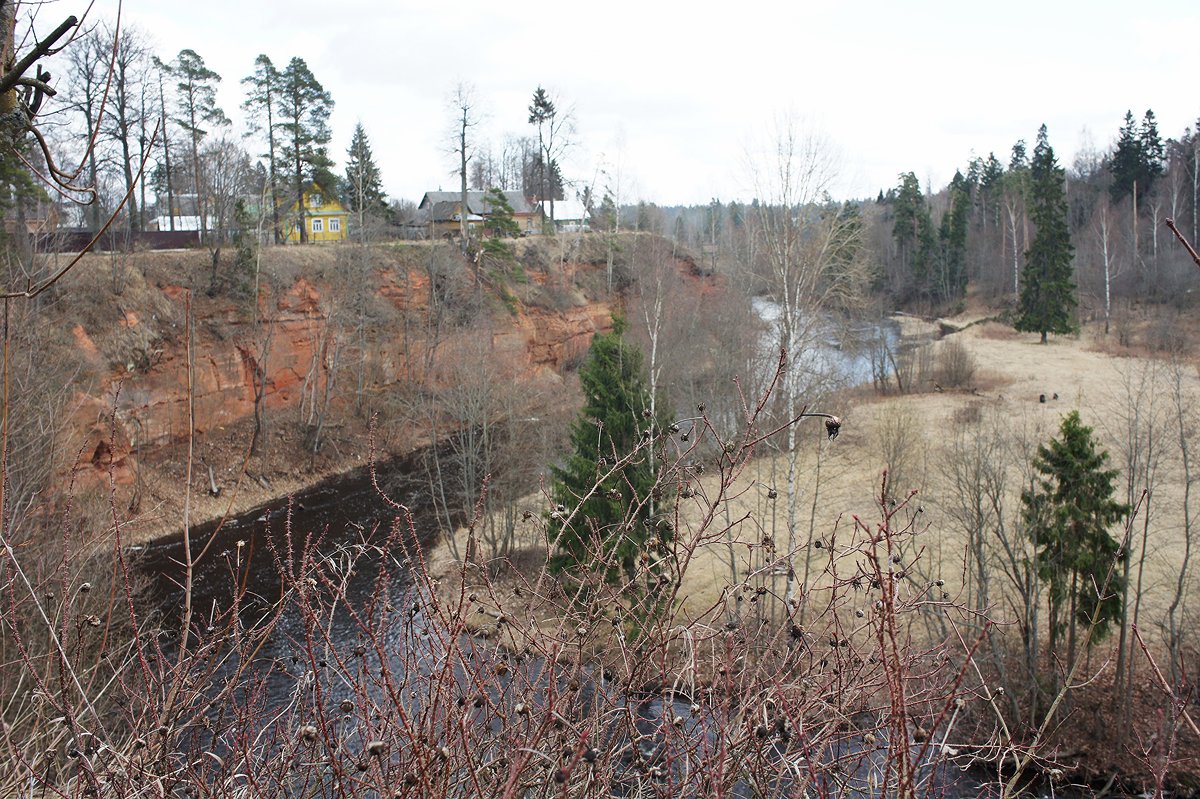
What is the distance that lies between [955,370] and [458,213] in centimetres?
2803

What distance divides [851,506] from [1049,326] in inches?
Result: 1060

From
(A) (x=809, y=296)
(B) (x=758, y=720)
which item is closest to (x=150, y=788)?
(B) (x=758, y=720)

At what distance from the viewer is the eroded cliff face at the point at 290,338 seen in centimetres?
2161

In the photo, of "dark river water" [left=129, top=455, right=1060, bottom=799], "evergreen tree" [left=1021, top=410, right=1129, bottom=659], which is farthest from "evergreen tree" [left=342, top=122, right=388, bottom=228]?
"evergreen tree" [left=1021, top=410, right=1129, bottom=659]

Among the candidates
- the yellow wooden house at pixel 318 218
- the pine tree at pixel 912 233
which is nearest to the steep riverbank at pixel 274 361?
the yellow wooden house at pixel 318 218

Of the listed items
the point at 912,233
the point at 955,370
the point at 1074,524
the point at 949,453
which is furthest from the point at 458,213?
the point at 1074,524

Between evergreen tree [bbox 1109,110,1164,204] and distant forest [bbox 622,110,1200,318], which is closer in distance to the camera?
distant forest [bbox 622,110,1200,318]

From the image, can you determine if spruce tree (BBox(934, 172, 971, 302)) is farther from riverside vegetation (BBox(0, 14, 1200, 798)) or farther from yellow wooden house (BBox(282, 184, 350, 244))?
yellow wooden house (BBox(282, 184, 350, 244))

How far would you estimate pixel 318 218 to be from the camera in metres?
41.7

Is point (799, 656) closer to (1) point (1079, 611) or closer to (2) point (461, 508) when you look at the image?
(1) point (1079, 611)

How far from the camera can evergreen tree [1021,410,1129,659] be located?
12.1 meters

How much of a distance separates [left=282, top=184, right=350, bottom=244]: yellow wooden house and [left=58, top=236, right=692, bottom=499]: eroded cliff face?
683 cm

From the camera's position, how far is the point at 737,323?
29.6 m

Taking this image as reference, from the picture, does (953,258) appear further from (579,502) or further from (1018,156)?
(579,502)
